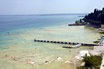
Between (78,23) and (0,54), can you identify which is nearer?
(0,54)

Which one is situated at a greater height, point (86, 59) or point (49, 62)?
point (86, 59)

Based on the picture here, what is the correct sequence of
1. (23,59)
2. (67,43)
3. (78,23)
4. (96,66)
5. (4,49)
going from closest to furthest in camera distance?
(96,66), (23,59), (4,49), (67,43), (78,23)

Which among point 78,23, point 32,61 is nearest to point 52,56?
point 32,61

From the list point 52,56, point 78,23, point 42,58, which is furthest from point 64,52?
point 78,23

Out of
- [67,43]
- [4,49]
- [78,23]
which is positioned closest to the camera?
[4,49]

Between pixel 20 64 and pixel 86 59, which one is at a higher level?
pixel 86 59

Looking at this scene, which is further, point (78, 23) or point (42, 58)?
point (78, 23)

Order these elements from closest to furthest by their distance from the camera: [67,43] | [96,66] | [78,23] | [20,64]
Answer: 1. [96,66]
2. [20,64]
3. [67,43]
4. [78,23]

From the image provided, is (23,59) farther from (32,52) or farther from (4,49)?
(4,49)

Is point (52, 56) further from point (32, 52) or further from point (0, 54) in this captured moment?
point (0, 54)
